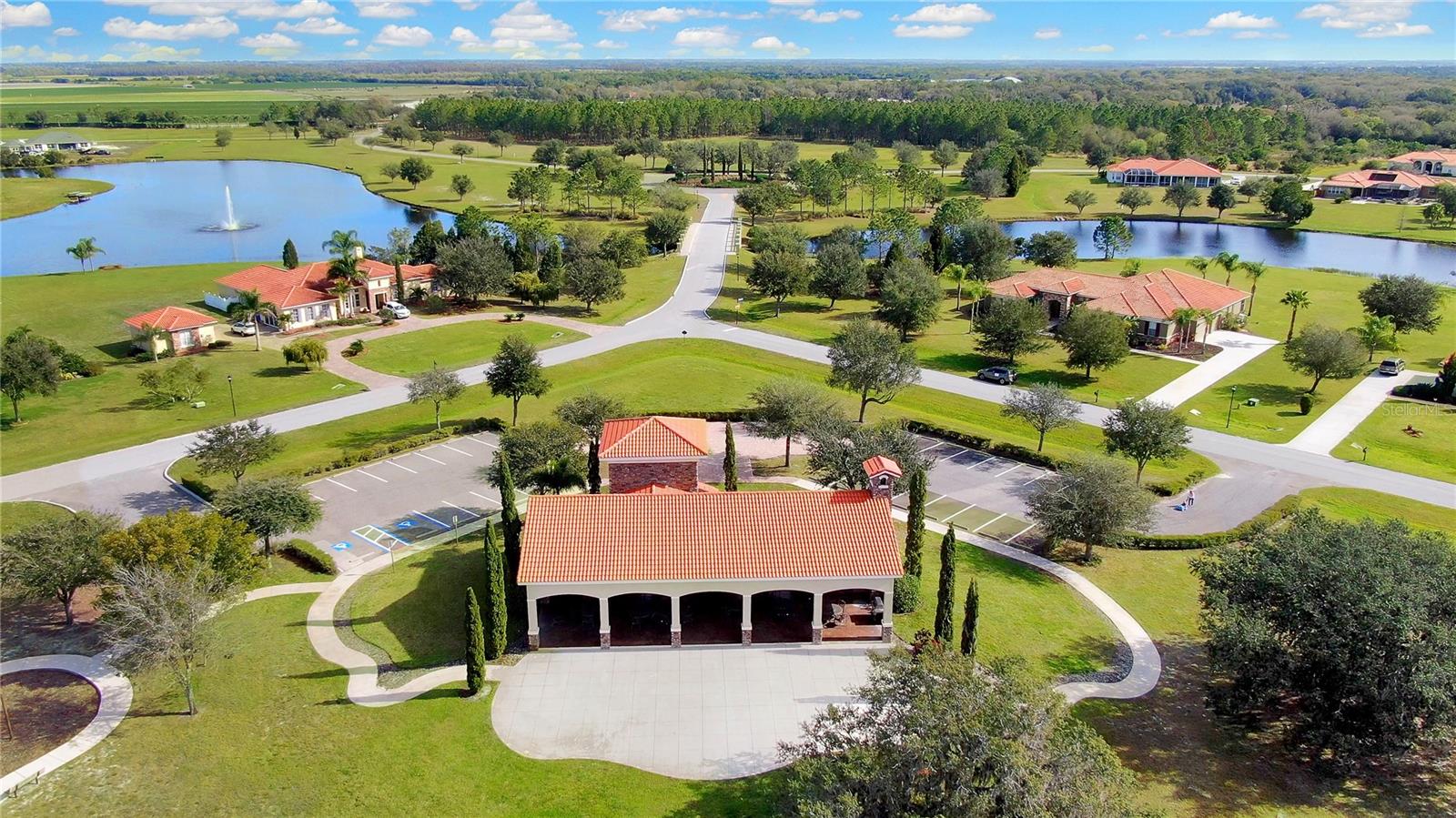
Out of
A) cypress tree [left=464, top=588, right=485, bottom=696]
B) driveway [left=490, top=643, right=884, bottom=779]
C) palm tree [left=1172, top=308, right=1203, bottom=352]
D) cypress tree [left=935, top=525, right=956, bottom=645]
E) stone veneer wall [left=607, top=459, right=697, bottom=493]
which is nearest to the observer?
driveway [left=490, top=643, right=884, bottom=779]

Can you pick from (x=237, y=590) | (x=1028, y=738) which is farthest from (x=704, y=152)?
(x=1028, y=738)

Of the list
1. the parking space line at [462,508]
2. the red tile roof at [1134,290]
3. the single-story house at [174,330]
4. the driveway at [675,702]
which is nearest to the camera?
the driveway at [675,702]

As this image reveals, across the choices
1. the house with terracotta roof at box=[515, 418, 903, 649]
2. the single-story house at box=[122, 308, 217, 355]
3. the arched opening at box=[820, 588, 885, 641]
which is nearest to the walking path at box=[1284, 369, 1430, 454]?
the arched opening at box=[820, 588, 885, 641]

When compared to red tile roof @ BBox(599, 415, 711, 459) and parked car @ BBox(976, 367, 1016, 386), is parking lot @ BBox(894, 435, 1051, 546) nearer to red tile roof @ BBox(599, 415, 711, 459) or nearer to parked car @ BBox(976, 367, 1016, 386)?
red tile roof @ BBox(599, 415, 711, 459)

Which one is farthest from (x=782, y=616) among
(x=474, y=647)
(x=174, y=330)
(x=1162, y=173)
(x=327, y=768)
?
(x=1162, y=173)

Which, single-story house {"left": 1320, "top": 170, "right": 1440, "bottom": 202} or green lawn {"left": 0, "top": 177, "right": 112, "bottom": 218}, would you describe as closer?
green lawn {"left": 0, "top": 177, "right": 112, "bottom": 218}

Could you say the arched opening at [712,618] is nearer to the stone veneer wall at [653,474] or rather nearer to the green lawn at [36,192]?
the stone veneer wall at [653,474]

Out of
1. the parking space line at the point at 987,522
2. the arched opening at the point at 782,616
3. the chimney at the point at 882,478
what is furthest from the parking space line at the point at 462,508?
the parking space line at the point at 987,522
